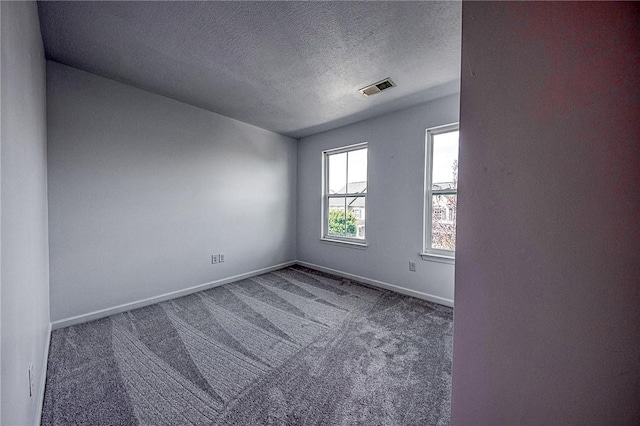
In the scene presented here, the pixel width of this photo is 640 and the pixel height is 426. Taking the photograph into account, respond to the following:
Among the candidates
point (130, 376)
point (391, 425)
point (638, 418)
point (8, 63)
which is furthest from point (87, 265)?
point (638, 418)

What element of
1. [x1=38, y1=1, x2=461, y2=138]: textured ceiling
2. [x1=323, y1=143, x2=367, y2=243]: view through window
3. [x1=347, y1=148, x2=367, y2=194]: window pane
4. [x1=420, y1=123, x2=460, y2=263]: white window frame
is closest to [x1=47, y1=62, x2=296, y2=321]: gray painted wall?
[x1=38, y1=1, x2=461, y2=138]: textured ceiling

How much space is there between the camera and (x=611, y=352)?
1.74 feet

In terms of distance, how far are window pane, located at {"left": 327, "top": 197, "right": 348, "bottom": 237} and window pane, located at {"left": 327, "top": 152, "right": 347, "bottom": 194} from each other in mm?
178

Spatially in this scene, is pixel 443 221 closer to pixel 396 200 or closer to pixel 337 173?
pixel 396 200

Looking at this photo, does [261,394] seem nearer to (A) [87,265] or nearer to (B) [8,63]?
(B) [8,63]

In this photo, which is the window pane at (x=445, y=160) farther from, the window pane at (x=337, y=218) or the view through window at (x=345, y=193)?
the window pane at (x=337, y=218)

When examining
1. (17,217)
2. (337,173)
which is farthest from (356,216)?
(17,217)

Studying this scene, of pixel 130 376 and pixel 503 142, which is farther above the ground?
pixel 503 142

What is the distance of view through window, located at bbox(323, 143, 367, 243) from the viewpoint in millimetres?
3775

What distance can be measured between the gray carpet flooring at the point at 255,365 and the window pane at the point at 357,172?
1.82 meters

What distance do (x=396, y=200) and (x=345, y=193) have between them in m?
0.97

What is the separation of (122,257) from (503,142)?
3355 mm

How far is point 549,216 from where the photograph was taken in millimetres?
598

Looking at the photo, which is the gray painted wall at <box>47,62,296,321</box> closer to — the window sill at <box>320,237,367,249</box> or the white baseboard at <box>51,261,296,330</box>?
the white baseboard at <box>51,261,296,330</box>
